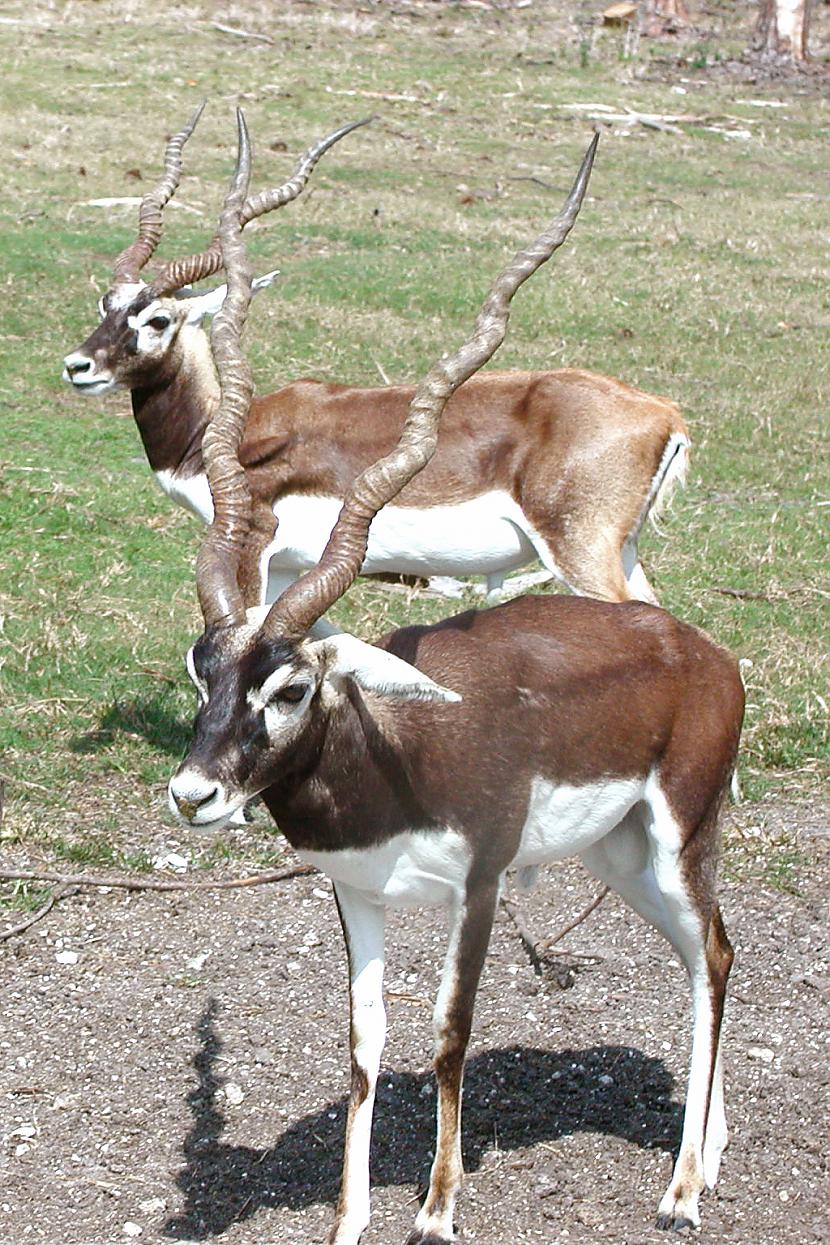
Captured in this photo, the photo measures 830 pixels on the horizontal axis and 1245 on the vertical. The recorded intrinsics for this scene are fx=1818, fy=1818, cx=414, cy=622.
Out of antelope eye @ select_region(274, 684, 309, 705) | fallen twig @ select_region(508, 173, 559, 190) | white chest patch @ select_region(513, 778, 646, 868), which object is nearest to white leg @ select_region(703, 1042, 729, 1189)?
white chest patch @ select_region(513, 778, 646, 868)

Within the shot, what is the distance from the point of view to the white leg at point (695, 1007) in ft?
13.9

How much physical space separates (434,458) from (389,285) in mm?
6885

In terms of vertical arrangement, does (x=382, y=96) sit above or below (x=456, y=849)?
below

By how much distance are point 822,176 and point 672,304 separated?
6137 mm

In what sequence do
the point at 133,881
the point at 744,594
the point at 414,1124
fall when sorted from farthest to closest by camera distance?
the point at 744,594 < the point at 133,881 < the point at 414,1124

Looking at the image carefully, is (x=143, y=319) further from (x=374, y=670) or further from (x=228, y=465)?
(x=374, y=670)

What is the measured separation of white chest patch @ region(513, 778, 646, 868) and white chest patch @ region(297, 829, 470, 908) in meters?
0.21

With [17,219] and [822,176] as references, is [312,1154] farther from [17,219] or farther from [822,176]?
[822,176]

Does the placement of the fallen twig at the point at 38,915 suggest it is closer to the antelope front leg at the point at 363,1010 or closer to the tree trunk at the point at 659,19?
the antelope front leg at the point at 363,1010

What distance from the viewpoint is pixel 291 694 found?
3.77m

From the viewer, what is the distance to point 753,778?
6.70 meters

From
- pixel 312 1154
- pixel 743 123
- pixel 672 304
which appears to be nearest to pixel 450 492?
pixel 312 1154

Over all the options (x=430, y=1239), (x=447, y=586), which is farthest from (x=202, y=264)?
(x=430, y=1239)

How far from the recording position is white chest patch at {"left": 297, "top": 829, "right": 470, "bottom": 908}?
13.0 feet
